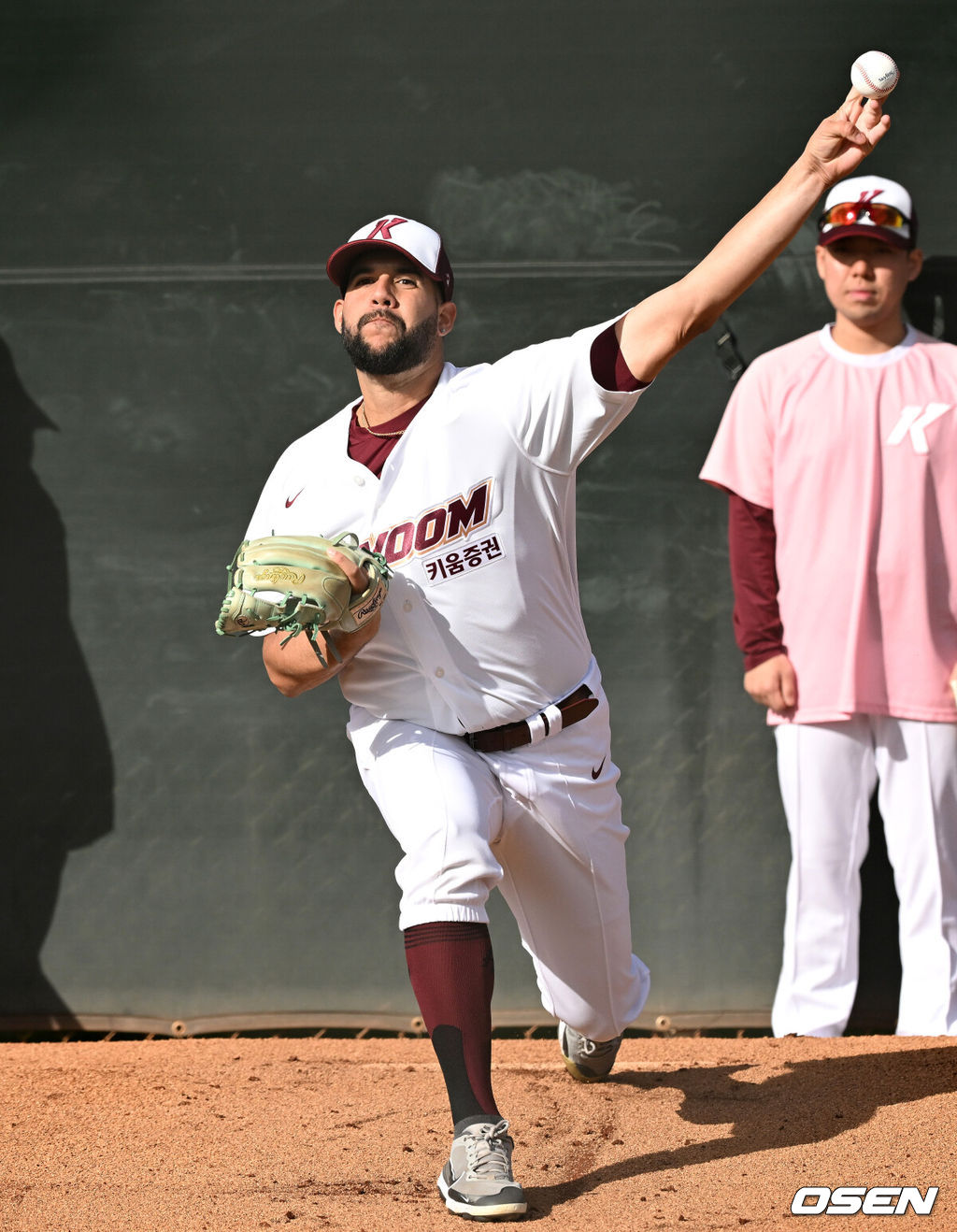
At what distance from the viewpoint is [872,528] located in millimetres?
3891

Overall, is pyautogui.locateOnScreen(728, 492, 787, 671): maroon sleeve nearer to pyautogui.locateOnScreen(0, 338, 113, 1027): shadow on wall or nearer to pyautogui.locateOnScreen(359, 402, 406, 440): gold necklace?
pyautogui.locateOnScreen(359, 402, 406, 440): gold necklace

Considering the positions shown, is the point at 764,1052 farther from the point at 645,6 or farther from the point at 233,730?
the point at 645,6

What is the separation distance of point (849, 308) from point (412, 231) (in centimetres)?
145

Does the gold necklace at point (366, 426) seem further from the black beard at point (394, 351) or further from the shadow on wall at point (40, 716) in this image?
the shadow on wall at point (40, 716)

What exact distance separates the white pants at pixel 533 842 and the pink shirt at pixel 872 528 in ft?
3.37

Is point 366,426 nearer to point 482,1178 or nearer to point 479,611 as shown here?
point 479,611

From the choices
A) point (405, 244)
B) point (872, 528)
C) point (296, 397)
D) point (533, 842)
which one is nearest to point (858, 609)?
point (872, 528)

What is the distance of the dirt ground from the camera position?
2.53 m

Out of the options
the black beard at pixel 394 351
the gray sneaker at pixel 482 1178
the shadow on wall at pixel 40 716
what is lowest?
the gray sneaker at pixel 482 1178

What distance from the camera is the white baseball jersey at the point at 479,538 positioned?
9.53 ft

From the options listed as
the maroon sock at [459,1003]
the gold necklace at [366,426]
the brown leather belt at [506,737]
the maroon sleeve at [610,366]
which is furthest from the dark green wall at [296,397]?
the maroon sock at [459,1003]

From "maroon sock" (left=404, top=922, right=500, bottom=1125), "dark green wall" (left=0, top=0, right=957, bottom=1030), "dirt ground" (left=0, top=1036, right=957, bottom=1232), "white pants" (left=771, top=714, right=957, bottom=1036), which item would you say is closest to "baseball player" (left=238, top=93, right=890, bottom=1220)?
"maroon sock" (left=404, top=922, right=500, bottom=1125)

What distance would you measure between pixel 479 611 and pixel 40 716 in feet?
6.50

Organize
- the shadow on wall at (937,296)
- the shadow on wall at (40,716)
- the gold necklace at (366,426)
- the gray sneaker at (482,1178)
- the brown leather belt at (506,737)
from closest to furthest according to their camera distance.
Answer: the gray sneaker at (482,1178) → the brown leather belt at (506,737) → the gold necklace at (366,426) → the shadow on wall at (937,296) → the shadow on wall at (40,716)
